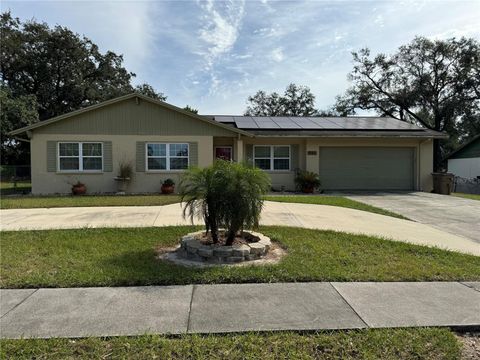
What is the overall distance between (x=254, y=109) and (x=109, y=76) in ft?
61.5

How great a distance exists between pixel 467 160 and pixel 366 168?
17.2 meters

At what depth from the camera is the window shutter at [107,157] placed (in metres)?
15.2

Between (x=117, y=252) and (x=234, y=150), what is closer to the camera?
(x=117, y=252)

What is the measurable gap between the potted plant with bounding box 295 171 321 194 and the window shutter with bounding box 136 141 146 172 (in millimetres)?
7361

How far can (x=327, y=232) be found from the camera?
7348 mm

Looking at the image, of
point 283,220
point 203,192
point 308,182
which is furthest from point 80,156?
point 203,192

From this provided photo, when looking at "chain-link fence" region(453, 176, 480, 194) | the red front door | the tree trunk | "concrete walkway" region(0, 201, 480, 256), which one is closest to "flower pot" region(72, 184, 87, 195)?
"concrete walkway" region(0, 201, 480, 256)

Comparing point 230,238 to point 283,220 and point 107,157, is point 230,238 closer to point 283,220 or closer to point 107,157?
point 283,220

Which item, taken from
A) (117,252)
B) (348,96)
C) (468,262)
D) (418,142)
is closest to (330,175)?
(418,142)

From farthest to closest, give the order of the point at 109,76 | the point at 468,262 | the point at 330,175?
1. the point at 109,76
2. the point at 330,175
3. the point at 468,262

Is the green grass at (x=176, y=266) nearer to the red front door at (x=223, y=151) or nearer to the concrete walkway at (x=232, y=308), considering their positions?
the concrete walkway at (x=232, y=308)

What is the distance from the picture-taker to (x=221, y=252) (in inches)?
212

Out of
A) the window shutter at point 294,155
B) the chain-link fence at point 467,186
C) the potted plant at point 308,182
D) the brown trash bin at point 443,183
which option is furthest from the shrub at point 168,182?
the chain-link fence at point 467,186

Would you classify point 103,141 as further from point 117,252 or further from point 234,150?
point 117,252
